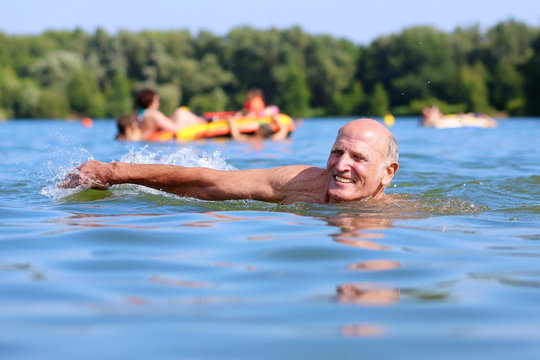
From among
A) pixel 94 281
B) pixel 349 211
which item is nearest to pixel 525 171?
pixel 349 211

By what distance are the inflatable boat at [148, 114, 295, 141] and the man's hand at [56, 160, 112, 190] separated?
10.2m

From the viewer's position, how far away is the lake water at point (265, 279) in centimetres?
208

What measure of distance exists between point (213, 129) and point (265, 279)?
1338 centimetres

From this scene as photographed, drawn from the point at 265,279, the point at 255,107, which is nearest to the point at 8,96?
the point at 255,107

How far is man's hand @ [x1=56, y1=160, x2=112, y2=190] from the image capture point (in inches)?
206

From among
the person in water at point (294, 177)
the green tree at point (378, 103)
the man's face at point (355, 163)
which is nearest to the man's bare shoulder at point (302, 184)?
the person in water at point (294, 177)

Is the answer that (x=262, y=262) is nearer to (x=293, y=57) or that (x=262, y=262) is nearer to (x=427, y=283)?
(x=427, y=283)

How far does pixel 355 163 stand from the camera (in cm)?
488

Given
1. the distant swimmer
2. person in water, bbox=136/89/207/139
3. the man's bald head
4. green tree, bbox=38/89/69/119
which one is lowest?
green tree, bbox=38/89/69/119

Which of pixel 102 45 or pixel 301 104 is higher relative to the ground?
pixel 102 45

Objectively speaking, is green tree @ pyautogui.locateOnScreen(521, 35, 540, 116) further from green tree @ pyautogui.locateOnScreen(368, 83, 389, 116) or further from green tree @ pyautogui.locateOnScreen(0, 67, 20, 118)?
green tree @ pyautogui.locateOnScreen(0, 67, 20, 118)

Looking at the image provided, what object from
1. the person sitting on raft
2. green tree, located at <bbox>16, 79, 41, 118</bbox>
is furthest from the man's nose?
green tree, located at <bbox>16, 79, 41, 118</bbox>

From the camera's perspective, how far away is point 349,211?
15.7 feet

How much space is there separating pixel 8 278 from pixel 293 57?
2839 inches
